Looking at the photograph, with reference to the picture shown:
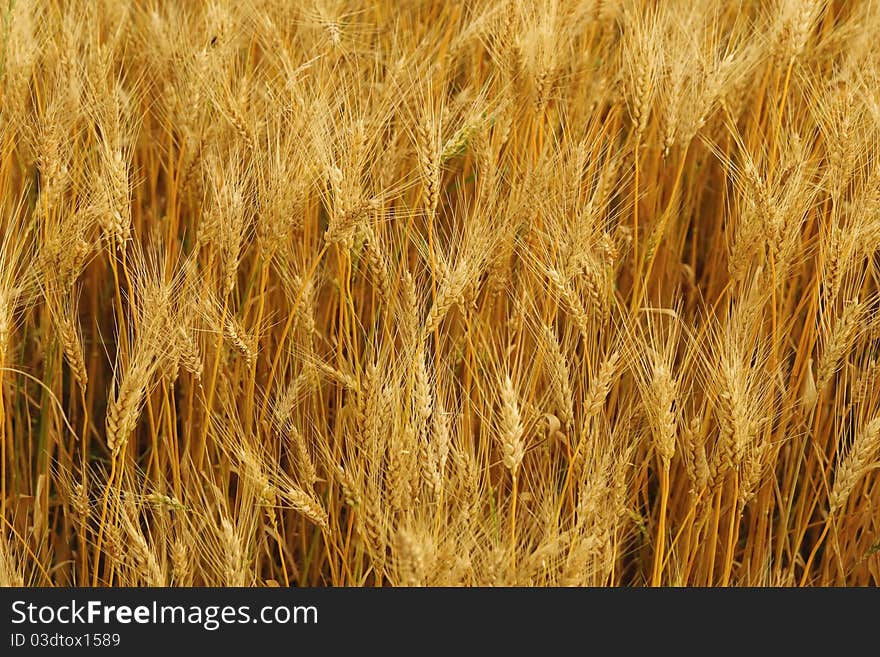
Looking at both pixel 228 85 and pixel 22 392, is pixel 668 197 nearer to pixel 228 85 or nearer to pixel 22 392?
pixel 228 85

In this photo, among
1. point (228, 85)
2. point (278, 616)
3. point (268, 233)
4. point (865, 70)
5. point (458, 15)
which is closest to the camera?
point (278, 616)

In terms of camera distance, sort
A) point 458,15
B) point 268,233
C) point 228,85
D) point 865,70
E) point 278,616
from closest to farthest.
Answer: point 278,616 → point 268,233 → point 228,85 → point 865,70 → point 458,15

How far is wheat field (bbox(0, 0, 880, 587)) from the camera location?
52.5 inches

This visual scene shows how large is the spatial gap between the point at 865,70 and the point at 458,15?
0.85m

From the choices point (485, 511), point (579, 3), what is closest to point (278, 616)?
point (485, 511)

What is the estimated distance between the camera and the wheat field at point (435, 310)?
1.33 metres

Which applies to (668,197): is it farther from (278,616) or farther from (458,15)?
(278,616)

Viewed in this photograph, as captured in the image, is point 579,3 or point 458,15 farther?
point 458,15

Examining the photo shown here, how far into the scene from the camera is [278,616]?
1.30 meters

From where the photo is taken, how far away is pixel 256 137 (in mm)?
1539

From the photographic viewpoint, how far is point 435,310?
1324mm

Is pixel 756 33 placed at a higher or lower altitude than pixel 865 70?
higher

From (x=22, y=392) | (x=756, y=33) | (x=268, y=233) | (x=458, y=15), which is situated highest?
(x=458, y=15)

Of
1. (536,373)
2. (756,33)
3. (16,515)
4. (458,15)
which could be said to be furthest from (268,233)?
(756,33)
